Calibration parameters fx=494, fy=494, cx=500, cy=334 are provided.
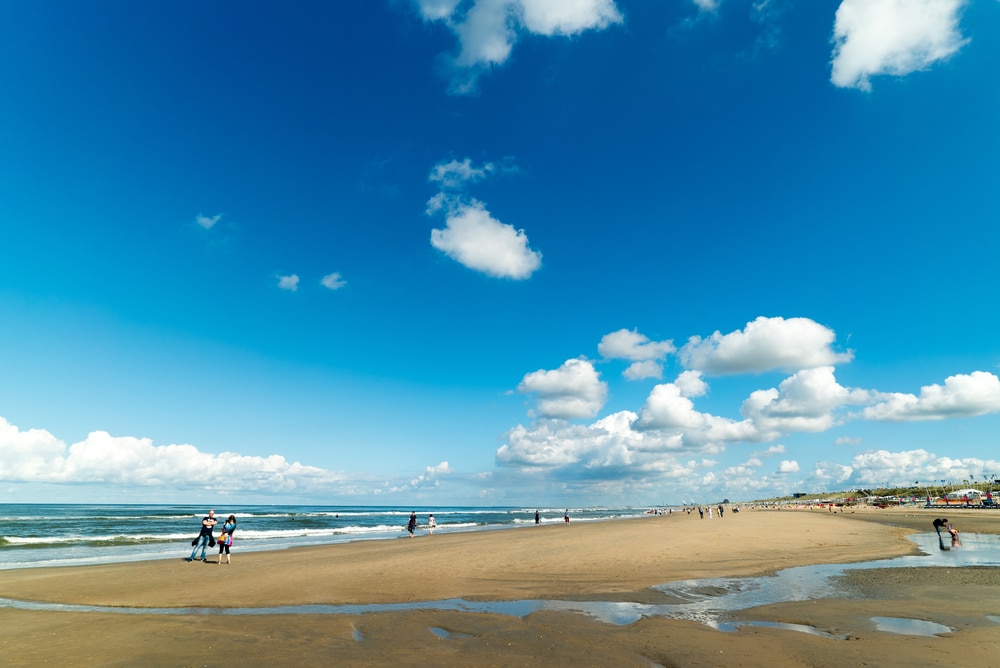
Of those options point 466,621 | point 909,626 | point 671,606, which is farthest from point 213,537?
point 909,626

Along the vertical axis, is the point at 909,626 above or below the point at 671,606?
above

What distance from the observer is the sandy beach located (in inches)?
369

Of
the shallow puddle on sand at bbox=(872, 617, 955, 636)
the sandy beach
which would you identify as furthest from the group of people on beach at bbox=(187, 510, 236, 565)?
the shallow puddle on sand at bbox=(872, 617, 955, 636)

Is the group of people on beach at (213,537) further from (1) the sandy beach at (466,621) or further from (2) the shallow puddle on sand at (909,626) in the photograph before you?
(2) the shallow puddle on sand at (909,626)

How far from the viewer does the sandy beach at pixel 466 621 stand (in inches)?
369

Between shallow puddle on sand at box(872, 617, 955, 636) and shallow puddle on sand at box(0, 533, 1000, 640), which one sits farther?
shallow puddle on sand at box(0, 533, 1000, 640)

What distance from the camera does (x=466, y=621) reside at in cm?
1217

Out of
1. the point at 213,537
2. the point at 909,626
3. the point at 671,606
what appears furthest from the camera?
the point at 213,537

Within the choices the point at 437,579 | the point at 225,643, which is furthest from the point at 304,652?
the point at 437,579

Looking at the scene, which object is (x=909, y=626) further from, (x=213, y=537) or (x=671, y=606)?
(x=213, y=537)

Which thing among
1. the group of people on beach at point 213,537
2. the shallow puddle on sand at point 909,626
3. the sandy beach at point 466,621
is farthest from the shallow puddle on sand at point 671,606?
the group of people on beach at point 213,537

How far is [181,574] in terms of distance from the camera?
21.0m

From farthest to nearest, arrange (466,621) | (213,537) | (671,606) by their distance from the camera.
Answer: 1. (213,537)
2. (671,606)
3. (466,621)

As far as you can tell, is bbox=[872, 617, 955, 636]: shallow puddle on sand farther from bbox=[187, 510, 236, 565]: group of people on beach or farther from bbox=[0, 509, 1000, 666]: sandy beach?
bbox=[187, 510, 236, 565]: group of people on beach
